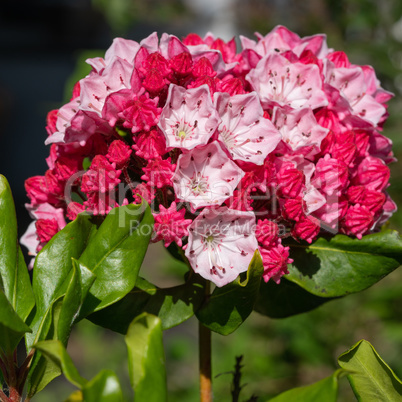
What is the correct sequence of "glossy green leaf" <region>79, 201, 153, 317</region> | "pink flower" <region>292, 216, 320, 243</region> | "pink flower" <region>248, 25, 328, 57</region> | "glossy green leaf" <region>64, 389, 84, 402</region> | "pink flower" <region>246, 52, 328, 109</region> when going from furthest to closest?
"pink flower" <region>248, 25, 328, 57</region> < "pink flower" <region>246, 52, 328, 109</region> < "pink flower" <region>292, 216, 320, 243</region> < "glossy green leaf" <region>79, 201, 153, 317</region> < "glossy green leaf" <region>64, 389, 84, 402</region>

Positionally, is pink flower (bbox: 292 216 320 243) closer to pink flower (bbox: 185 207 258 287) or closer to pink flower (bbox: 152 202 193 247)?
pink flower (bbox: 185 207 258 287)

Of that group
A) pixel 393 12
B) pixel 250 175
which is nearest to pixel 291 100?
pixel 250 175

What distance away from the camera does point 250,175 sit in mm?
1052

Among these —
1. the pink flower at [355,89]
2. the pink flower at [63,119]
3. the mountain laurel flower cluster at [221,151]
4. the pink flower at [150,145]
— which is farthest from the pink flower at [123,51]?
the pink flower at [355,89]

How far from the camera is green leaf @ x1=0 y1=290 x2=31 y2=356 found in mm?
844

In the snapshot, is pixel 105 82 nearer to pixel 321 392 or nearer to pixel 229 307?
pixel 229 307

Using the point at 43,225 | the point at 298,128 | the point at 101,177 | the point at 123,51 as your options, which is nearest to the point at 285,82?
the point at 298,128

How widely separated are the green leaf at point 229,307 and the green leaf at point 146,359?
265 mm

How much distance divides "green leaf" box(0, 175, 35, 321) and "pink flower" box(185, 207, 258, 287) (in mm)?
310

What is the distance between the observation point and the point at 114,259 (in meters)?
1.00

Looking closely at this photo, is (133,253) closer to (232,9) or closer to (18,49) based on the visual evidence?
(232,9)

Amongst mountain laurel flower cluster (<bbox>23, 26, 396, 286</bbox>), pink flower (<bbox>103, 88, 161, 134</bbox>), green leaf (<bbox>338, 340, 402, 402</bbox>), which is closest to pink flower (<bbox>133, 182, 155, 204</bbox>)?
mountain laurel flower cluster (<bbox>23, 26, 396, 286</bbox>)

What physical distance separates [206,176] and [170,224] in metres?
0.12

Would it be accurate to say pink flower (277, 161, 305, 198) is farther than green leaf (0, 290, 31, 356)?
Yes
